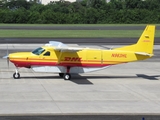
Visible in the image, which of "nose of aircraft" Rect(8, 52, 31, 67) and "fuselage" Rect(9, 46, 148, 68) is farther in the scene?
"fuselage" Rect(9, 46, 148, 68)

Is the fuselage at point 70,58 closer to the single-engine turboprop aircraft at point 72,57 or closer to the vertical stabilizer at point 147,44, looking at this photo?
the single-engine turboprop aircraft at point 72,57

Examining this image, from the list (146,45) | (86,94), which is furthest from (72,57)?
(86,94)

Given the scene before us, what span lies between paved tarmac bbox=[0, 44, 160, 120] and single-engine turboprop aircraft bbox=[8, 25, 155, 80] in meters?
0.60

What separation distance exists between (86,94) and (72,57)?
4.62 metres

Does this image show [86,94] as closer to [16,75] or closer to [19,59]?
[19,59]

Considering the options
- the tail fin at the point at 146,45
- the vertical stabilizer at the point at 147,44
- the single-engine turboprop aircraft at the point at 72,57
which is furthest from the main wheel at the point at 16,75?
the vertical stabilizer at the point at 147,44

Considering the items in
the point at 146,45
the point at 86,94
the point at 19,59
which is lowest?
the point at 86,94

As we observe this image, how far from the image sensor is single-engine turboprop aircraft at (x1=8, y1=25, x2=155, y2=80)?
1021 inches

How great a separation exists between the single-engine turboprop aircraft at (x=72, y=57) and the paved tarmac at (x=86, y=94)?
596mm

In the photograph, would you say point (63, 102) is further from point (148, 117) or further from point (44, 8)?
point (44, 8)

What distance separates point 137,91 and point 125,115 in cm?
544

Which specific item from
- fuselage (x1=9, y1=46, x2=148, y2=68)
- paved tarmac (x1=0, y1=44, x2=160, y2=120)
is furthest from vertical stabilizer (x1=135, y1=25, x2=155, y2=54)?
paved tarmac (x1=0, y1=44, x2=160, y2=120)

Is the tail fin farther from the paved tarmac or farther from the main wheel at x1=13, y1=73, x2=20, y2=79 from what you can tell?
the main wheel at x1=13, y1=73, x2=20, y2=79

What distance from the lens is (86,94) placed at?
862 inches
